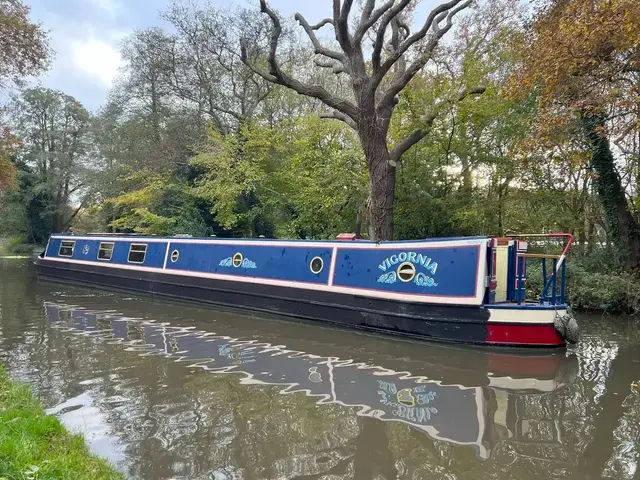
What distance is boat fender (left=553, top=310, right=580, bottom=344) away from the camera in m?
6.52

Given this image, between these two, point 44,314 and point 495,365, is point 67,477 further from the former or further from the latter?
point 44,314

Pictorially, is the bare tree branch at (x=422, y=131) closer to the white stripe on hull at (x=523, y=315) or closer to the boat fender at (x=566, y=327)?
the white stripe on hull at (x=523, y=315)

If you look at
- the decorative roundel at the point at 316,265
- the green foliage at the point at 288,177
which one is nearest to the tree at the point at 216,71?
the green foliage at the point at 288,177

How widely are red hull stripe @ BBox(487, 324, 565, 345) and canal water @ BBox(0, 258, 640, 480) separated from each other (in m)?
0.18

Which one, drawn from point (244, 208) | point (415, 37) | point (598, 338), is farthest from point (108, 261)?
point (598, 338)

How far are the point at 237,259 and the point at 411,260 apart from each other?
414cm

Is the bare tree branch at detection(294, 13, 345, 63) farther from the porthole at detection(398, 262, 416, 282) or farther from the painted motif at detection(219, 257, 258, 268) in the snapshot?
the porthole at detection(398, 262, 416, 282)

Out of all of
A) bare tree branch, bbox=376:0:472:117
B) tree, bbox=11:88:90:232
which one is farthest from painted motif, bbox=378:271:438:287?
tree, bbox=11:88:90:232

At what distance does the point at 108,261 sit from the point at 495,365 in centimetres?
1084

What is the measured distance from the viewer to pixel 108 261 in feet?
43.4

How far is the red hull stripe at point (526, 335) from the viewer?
6.56m

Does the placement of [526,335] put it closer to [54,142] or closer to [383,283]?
[383,283]

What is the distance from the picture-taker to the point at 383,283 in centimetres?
787

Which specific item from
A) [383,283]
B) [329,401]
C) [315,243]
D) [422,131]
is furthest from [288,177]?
[329,401]
